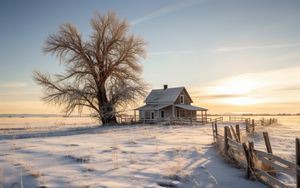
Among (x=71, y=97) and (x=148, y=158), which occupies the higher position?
(x=71, y=97)

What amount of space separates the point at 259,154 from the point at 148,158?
4446 millimetres

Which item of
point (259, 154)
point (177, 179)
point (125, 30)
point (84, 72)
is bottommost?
point (177, 179)

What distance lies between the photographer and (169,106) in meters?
44.8

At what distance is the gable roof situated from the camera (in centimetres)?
4504

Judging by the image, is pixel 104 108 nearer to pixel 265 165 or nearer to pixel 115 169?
pixel 115 169

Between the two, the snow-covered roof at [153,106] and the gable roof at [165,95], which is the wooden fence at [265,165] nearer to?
the snow-covered roof at [153,106]

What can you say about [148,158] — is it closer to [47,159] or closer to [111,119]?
[47,159]

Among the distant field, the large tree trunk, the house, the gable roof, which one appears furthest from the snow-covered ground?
the gable roof

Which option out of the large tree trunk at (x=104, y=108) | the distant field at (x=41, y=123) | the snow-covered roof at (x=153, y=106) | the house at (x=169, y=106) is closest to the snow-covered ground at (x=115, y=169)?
the large tree trunk at (x=104, y=108)

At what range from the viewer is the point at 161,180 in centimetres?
820

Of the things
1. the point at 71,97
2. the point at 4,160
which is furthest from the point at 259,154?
the point at 71,97

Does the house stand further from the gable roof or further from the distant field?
the distant field

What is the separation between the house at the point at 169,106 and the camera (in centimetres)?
4419

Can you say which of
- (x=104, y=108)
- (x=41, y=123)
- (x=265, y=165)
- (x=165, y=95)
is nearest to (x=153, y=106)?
(x=165, y=95)
